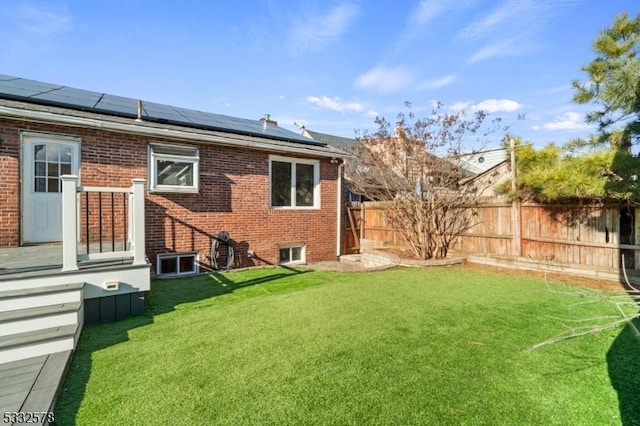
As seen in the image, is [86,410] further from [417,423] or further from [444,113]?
[444,113]

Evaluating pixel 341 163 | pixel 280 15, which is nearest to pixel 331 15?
pixel 280 15

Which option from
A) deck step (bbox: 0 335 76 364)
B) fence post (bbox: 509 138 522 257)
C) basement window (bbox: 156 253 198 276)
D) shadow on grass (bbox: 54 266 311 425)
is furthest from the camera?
fence post (bbox: 509 138 522 257)

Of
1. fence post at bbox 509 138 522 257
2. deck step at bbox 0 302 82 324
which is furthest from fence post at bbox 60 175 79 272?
fence post at bbox 509 138 522 257

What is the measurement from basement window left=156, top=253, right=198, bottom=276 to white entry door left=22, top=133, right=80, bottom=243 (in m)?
1.91

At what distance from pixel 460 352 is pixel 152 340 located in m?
3.22

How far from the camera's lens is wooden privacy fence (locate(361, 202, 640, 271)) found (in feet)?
20.3

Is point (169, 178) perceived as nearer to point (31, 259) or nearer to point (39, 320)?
point (31, 259)

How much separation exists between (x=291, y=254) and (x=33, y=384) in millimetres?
6836

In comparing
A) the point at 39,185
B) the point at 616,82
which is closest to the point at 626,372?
the point at 616,82

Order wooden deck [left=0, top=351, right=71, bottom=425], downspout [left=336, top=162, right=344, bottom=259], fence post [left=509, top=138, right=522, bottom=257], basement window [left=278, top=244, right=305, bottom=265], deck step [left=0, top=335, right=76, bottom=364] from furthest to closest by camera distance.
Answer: downspout [left=336, top=162, right=344, bottom=259] → basement window [left=278, top=244, right=305, bottom=265] → fence post [left=509, top=138, right=522, bottom=257] → deck step [left=0, top=335, right=76, bottom=364] → wooden deck [left=0, top=351, right=71, bottom=425]

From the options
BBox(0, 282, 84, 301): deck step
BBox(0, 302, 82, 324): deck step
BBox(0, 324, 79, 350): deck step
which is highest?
BBox(0, 282, 84, 301): deck step

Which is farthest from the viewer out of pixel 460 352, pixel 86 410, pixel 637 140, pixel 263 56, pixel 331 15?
pixel 263 56

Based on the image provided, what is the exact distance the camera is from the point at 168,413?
7.16ft

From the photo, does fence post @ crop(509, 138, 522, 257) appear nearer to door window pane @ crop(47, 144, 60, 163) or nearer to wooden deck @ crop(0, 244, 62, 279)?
wooden deck @ crop(0, 244, 62, 279)
